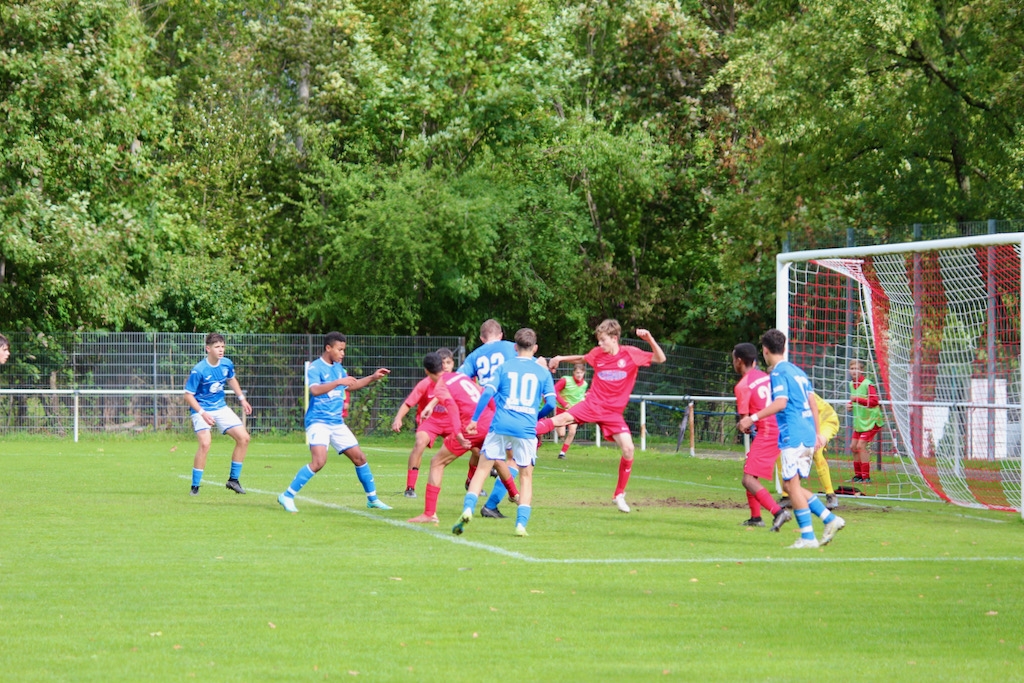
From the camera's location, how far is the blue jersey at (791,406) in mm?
12070

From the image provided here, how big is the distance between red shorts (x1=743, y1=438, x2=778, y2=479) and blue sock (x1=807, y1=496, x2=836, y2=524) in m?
1.01

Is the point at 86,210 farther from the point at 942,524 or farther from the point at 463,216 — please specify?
the point at 942,524

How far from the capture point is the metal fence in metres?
28.5

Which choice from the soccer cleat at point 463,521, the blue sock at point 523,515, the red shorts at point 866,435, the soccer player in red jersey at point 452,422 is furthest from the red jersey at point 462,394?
the red shorts at point 866,435

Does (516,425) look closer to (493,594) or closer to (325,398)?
(325,398)

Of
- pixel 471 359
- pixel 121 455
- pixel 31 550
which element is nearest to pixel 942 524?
pixel 471 359

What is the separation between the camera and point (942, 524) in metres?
14.2

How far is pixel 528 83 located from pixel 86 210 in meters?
11.6

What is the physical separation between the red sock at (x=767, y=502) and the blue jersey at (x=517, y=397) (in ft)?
7.64

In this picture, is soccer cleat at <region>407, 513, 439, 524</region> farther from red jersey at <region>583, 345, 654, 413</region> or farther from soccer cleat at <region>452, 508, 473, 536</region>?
red jersey at <region>583, 345, 654, 413</region>

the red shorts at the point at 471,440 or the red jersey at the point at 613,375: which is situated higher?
the red jersey at the point at 613,375

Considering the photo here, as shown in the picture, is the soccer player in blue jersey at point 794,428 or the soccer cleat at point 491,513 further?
the soccer cleat at point 491,513

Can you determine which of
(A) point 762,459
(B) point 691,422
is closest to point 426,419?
(A) point 762,459

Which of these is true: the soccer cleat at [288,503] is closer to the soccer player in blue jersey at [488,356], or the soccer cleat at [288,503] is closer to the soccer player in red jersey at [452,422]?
the soccer player in red jersey at [452,422]
